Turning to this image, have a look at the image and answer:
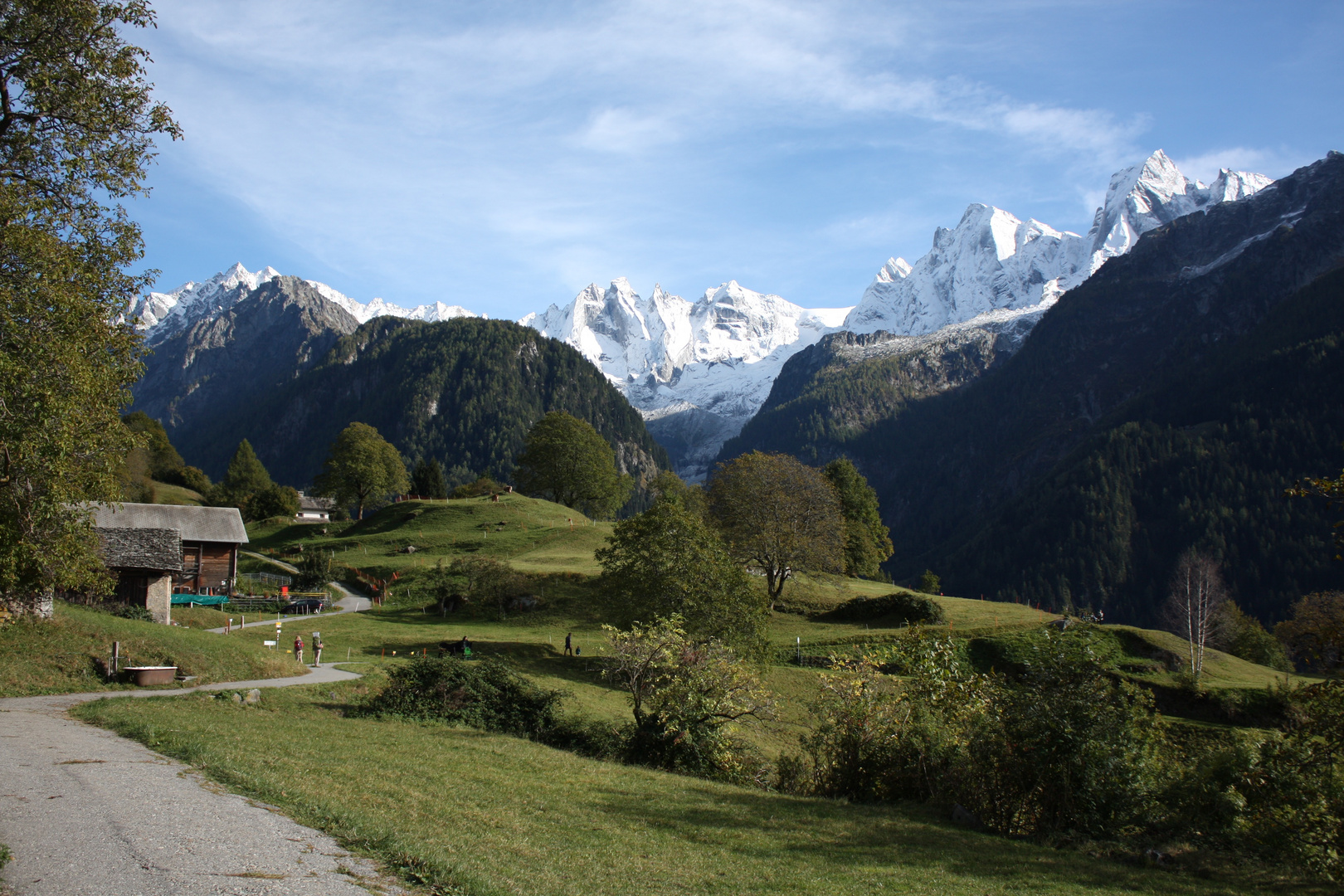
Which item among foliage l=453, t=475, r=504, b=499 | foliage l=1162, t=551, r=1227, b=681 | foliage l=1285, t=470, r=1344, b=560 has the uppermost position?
foliage l=453, t=475, r=504, b=499

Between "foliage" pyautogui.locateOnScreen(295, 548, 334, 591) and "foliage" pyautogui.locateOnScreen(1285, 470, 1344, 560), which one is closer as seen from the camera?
"foliage" pyautogui.locateOnScreen(1285, 470, 1344, 560)

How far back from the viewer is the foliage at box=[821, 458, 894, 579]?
7200 centimetres

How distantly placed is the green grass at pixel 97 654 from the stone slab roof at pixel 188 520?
88.8 feet

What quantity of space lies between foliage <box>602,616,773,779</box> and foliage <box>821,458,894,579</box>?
47323mm

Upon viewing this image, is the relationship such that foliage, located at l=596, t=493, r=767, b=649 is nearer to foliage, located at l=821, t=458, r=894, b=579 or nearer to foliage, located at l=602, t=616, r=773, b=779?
foliage, located at l=602, t=616, r=773, b=779

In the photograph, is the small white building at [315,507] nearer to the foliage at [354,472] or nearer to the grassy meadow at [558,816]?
the foliage at [354,472]

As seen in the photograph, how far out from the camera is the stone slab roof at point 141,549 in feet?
127

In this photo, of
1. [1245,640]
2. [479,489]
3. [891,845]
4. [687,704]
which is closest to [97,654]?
[687,704]

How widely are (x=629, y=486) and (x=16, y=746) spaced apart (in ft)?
337

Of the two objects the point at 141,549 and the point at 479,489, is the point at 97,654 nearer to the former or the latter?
the point at 141,549

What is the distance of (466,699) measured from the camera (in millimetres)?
24234

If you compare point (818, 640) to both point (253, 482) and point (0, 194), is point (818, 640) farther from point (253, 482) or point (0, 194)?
point (253, 482)

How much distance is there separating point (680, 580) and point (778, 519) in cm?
1893

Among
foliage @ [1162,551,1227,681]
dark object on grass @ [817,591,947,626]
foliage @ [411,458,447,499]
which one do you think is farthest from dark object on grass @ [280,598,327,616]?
foliage @ [411,458,447,499]
